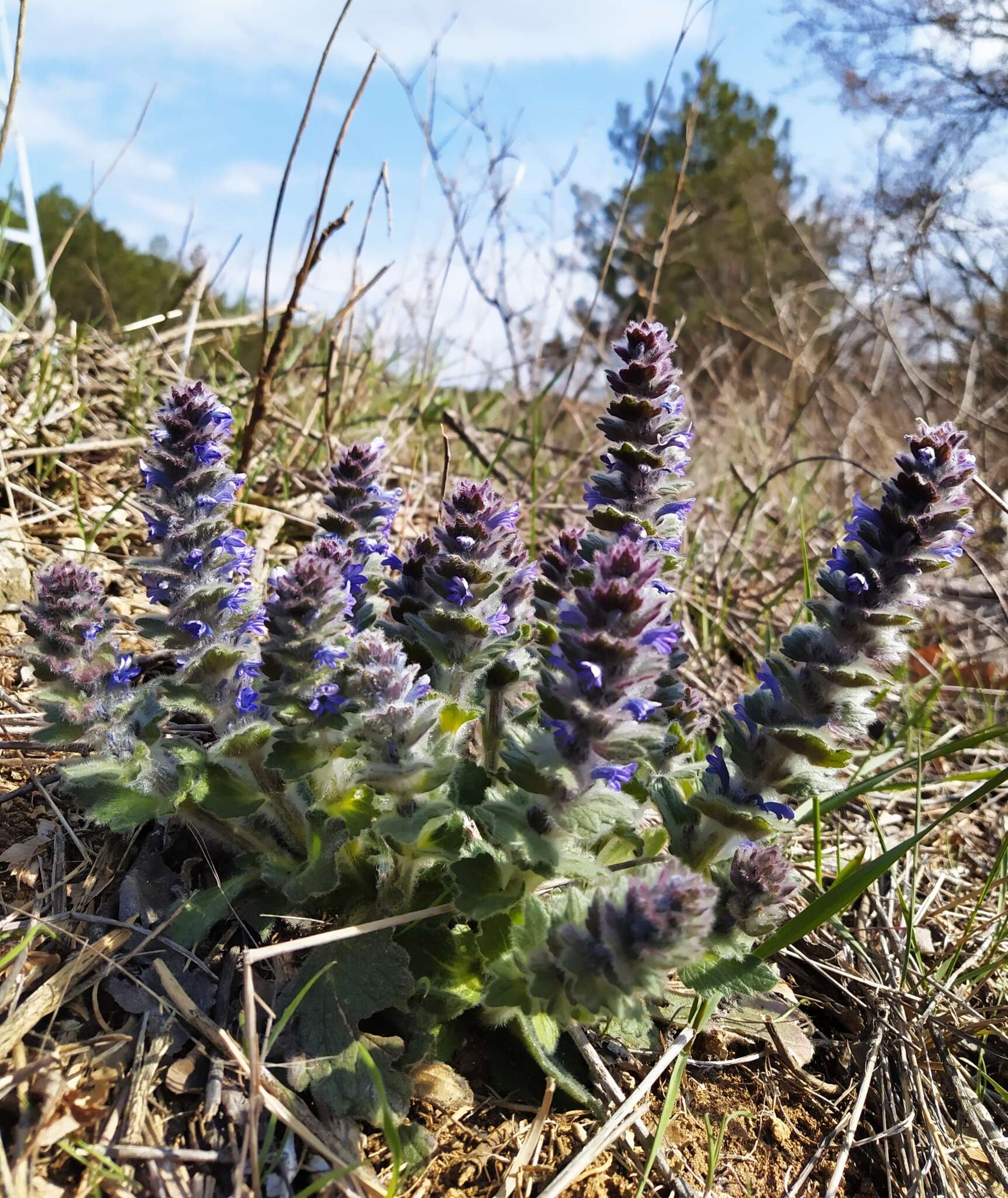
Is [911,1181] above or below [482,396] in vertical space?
below

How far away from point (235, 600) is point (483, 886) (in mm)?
1071

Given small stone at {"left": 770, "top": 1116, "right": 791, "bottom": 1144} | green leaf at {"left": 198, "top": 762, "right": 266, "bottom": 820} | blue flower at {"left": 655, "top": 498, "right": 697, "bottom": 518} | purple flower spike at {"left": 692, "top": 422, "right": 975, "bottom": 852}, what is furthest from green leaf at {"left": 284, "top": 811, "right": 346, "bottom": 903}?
small stone at {"left": 770, "top": 1116, "right": 791, "bottom": 1144}

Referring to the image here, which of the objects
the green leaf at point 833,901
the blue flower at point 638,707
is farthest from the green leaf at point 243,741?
the green leaf at point 833,901

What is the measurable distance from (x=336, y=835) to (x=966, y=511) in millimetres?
1973

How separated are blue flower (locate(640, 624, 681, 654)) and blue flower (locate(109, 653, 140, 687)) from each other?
147cm

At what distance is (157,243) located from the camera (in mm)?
10023

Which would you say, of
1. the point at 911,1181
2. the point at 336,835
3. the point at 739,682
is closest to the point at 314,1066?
the point at 336,835

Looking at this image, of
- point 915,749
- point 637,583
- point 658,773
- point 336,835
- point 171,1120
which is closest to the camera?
point 637,583

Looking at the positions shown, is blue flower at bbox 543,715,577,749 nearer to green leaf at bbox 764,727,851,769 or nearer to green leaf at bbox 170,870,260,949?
green leaf at bbox 764,727,851,769

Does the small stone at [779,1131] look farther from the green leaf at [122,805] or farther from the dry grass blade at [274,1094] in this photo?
the green leaf at [122,805]

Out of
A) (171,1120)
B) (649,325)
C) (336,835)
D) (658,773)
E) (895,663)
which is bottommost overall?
(171,1120)

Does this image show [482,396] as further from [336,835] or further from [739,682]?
[336,835]

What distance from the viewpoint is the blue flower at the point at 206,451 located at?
2480 millimetres

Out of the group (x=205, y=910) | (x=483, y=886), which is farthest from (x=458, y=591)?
(x=205, y=910)
